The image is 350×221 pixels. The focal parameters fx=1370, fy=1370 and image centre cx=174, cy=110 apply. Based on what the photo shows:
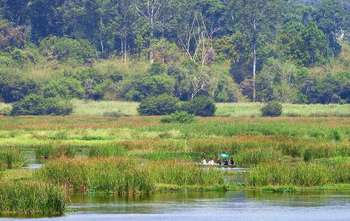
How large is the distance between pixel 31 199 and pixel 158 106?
208ft

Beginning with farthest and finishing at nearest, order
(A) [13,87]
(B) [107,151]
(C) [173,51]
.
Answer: (C) [173,51] → (A) [13,87] → (B) [107,151]

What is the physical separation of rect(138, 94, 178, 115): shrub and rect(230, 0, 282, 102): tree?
84.2 feet

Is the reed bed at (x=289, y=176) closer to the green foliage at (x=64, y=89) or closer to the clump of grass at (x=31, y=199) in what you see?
the clump of grass at (x=31, y=199)

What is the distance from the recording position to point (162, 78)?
10738 centimetres

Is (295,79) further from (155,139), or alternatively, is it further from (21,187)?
(21,187)

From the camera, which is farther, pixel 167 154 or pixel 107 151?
pixel 107 151

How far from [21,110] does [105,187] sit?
190ft

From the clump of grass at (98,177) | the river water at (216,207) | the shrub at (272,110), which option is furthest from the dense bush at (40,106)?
the river water at (216,207)

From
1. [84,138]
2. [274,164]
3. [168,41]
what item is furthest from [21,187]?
[168,41]

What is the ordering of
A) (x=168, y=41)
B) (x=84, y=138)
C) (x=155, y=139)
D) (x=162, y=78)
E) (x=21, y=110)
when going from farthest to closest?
(x=168, y=41) → (x=162, y=78) → (x=21, y=110) → (x=84, y=138) → (x=155, y=139)

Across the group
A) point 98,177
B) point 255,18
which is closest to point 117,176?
point 98,177

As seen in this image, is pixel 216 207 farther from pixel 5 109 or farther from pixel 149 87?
pixel 149 87

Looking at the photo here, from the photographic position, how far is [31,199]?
115ft

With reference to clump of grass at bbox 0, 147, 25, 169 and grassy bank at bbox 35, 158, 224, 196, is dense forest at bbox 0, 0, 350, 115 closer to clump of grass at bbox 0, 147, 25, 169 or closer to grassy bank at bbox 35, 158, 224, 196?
clump of grass at bbox 0, 147, 25, 169
